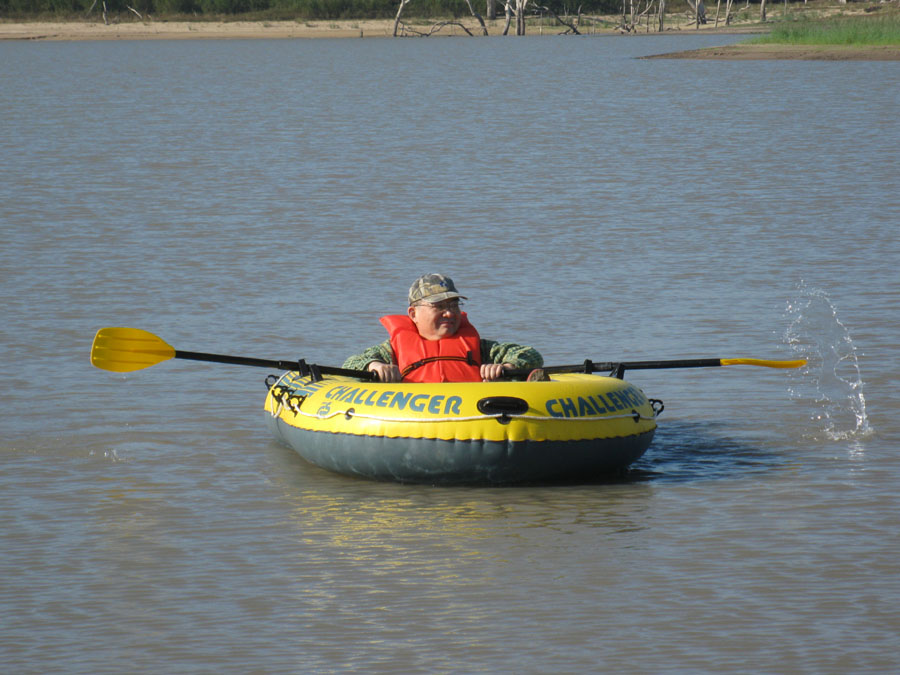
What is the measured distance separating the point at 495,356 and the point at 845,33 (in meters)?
43.6

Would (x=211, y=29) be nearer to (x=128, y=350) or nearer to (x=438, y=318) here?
(x=128, y=350)

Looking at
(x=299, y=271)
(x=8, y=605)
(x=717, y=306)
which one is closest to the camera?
(x=8, y=605)

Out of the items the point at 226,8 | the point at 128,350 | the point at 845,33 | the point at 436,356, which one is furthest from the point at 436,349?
the point at 226,8

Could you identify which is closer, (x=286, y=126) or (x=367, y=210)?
(x=367, y=210)

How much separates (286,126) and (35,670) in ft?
94.2

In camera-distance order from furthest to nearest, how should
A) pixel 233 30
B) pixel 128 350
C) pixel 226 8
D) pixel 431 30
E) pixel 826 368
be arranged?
pixel 431 30
pixel 226 8
pixel 233 30
pixel 826 368
pixel 128 350

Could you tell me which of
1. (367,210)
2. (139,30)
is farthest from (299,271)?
(139,30)

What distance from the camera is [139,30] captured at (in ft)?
273

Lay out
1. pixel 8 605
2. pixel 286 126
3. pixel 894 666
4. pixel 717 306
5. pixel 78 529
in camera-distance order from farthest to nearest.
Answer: pixel 286 126 < pixel 717 306 < pixel 78 529 < pixel 8 605 < pixel 894 666

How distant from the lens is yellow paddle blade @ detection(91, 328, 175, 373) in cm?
867

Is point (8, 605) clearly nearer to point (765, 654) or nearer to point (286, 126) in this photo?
point (765, 654)

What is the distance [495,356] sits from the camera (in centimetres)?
823

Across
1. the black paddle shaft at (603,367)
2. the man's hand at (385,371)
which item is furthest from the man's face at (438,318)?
the black paddle shaft at (603,367)

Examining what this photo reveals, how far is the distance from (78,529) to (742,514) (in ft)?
10.2
